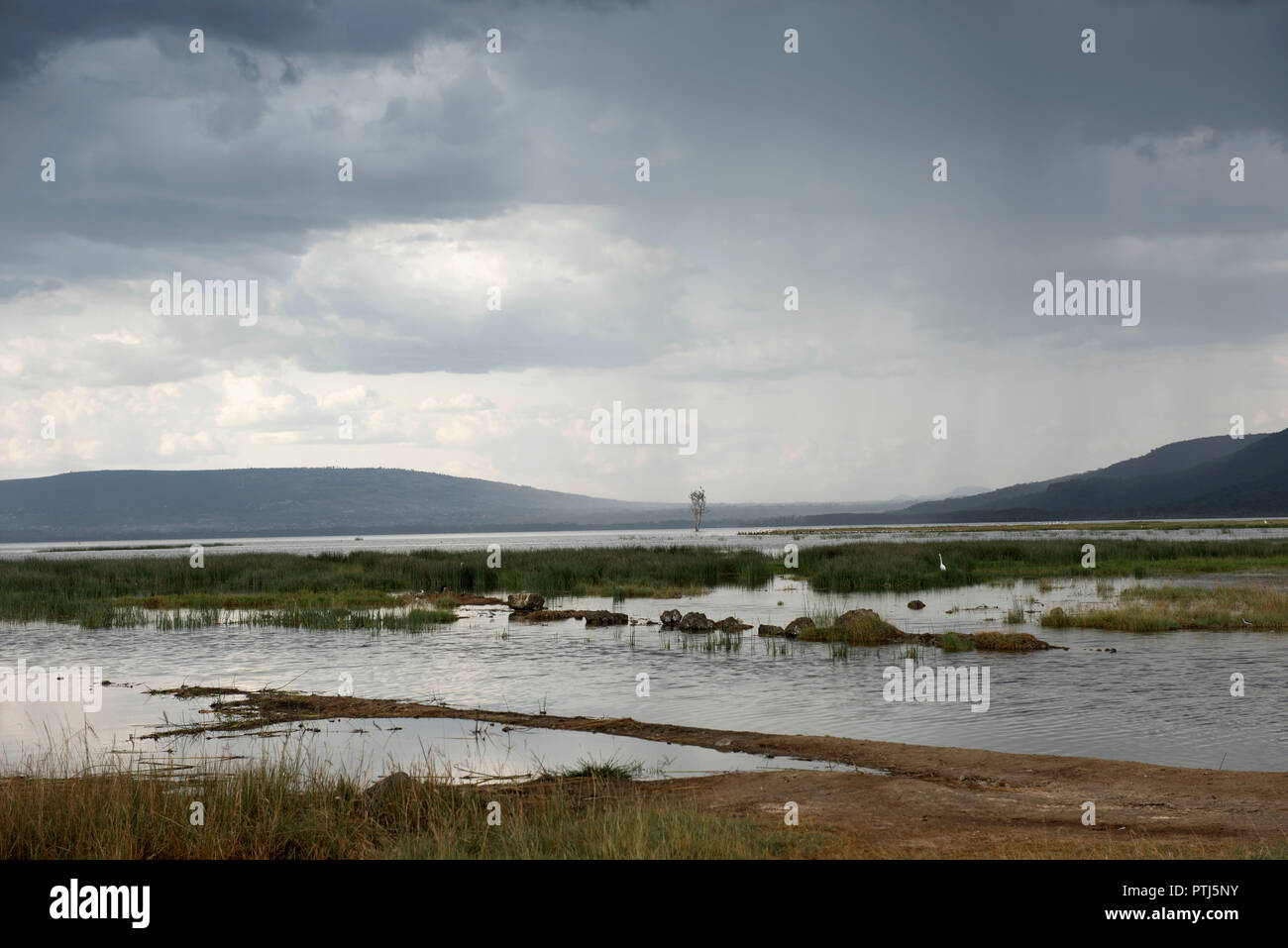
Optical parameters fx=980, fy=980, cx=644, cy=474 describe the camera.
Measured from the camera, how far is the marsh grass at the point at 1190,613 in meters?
26.6

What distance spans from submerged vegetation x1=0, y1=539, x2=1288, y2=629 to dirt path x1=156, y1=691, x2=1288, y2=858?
2133 cm

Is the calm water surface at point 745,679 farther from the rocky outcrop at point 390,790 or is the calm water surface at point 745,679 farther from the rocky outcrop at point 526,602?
the rocky outcrop at point 390,790

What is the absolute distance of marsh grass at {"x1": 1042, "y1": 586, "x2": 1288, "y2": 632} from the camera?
26578 millimetres

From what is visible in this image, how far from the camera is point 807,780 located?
39.3 ft

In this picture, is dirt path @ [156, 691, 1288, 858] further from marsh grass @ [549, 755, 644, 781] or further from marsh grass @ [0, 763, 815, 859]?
marsh grass @ [0, 763, 815, 859]

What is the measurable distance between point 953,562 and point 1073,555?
9.19 metres

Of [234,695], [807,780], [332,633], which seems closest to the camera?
[807,780]

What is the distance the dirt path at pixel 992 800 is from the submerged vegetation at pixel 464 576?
2133 centimetres

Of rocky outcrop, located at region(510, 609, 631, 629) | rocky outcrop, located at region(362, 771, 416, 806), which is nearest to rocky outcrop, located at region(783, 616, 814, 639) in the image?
rocky outcrop, located at region(510, 609, 631, 629)

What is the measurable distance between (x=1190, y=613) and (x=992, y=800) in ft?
68.9

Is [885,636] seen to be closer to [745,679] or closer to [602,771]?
[745,679]

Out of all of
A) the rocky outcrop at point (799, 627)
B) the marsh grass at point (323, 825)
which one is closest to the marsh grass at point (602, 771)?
the marsh grass at point (323, 825)

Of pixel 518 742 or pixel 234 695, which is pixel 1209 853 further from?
pixel 234 695
